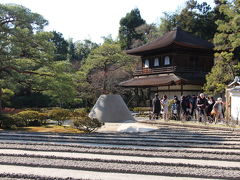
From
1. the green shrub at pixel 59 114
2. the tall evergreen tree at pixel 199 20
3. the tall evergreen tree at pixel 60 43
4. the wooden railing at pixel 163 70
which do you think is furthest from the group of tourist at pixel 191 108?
the tall evergreen tree at pixel 60 43

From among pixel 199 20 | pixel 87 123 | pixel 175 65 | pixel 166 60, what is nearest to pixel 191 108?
pixel 87 123

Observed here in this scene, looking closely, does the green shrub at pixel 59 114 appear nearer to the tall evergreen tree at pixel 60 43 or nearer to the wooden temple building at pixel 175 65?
the wooden temple building at pixel 175 65

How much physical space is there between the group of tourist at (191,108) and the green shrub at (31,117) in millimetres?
6153

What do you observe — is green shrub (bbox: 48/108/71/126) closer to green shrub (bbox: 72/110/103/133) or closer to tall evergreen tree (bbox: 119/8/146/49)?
green shrub (bbox: 72/110/103/133)

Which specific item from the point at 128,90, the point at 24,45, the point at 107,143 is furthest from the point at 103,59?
the point at 107,143

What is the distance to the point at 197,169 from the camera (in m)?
5.51

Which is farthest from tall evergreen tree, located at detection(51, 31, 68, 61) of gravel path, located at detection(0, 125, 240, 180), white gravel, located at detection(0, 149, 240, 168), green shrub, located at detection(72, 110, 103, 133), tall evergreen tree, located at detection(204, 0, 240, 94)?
white gravel, located at detection(0, 149, 240, 168)

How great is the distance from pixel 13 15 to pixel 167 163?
11148mm

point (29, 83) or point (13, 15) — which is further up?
point (13, 15)

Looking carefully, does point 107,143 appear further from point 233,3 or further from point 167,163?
point 233,3

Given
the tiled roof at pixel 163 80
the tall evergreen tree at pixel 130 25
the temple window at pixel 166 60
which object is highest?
the tall evergreen tree at pixel 130 25

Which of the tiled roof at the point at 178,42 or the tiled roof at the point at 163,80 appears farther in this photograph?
the tiled roof at the point at 178,42

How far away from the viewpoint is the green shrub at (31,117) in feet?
46.8

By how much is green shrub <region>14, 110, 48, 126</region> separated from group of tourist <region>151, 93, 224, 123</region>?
6.15m
